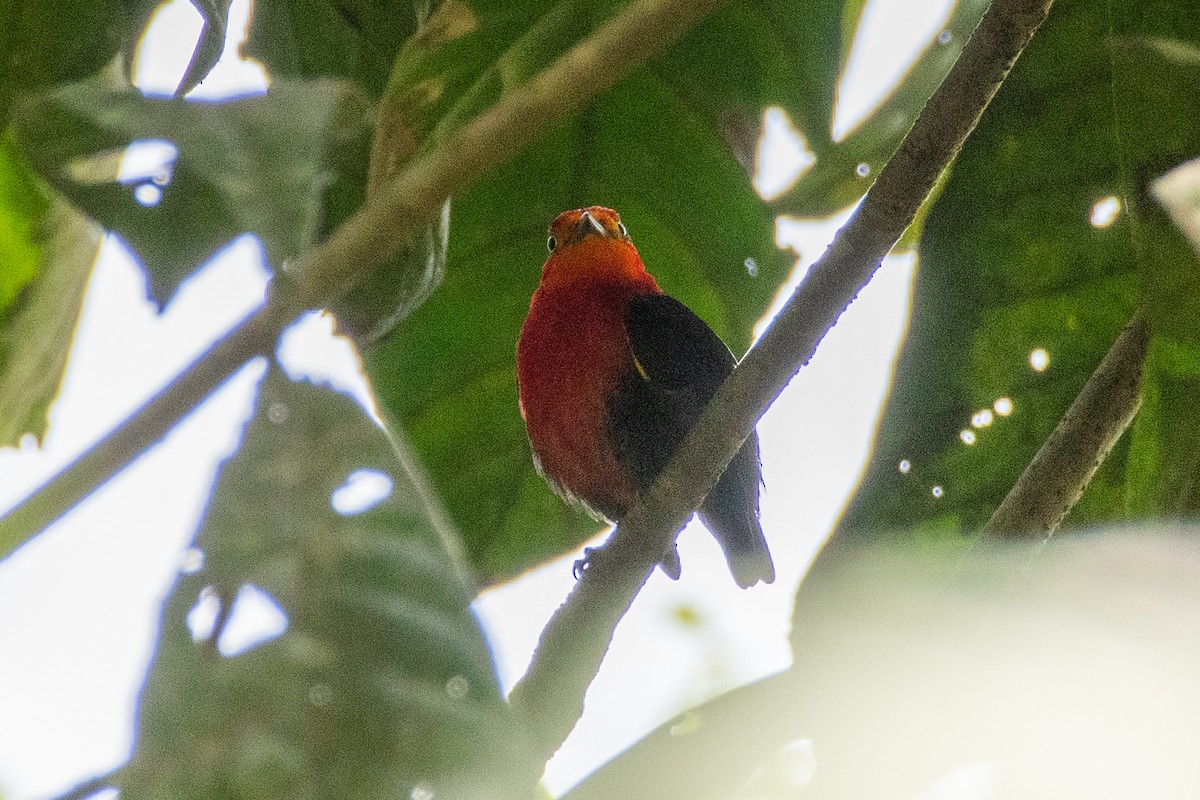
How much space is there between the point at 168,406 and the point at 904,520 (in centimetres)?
138

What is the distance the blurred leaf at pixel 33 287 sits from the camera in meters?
2.27

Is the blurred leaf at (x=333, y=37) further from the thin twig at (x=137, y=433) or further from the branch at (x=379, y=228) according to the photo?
the thin twig at (x=137, y=433)

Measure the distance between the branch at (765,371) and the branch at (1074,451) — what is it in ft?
1.49

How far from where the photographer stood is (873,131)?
2.85 meters

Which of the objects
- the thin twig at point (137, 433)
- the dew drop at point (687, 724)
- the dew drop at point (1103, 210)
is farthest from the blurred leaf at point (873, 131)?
the thin twig at point (137, 433)

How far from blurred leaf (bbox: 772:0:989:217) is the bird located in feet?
1.71

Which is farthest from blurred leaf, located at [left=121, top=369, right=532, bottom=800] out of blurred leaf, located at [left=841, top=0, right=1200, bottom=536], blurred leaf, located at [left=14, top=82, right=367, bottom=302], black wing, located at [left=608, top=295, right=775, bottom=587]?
black wing, located at [left=608, top=295, right=775, bottom=587]

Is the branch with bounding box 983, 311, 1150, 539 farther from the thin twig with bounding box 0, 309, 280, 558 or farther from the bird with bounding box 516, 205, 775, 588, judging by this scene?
the bird with bounding box 516, 205, 775, 588

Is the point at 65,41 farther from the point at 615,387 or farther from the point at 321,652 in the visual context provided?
the point at 615,387

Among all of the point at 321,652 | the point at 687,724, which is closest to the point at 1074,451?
the point at 687,724

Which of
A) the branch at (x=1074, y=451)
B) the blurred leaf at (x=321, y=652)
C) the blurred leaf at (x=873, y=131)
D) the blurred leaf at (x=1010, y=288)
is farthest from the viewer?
the blurred leaf at (x=873, y=131)

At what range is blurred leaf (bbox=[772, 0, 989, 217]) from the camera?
9.01ft

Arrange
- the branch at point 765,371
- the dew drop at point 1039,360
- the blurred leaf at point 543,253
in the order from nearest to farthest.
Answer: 1. the branch at point 765,371
2. the dew drop at point 1039,360
3. the blurred leaf at point 543,253

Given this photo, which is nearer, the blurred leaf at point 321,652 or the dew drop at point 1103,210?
the blurred leaf at point 321,652
